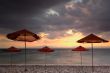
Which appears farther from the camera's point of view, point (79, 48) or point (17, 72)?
point (79, 48)

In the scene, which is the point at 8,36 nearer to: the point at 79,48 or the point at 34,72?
the point at 34,72

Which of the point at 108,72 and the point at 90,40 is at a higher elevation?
the point at 90,40

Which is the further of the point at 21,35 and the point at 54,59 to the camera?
the point at 54,59

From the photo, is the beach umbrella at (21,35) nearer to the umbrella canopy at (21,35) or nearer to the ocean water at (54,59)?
the umbrella canopy at (21,35)

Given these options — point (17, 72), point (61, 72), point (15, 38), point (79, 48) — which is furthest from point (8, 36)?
point (79, 48)

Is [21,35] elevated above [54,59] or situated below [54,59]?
above

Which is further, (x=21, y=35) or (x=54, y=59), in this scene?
(x=54, y=59)

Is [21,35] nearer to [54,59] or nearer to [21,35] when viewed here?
[21,35]

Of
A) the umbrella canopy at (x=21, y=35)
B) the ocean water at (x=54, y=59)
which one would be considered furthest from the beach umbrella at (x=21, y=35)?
the ocean water at (x=54, y=59)

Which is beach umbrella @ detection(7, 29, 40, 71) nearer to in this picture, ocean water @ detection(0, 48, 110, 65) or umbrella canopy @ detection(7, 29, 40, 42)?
umbrella canopy @ detection(7, 29, 40, 42)

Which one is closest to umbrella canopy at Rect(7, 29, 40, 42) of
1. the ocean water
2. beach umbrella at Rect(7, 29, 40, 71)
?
beach umbrella at Rect(7, 29, 40, 71)

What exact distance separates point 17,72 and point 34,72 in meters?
0.91

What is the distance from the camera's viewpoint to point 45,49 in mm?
24844

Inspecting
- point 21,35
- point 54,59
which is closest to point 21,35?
point 21,35
